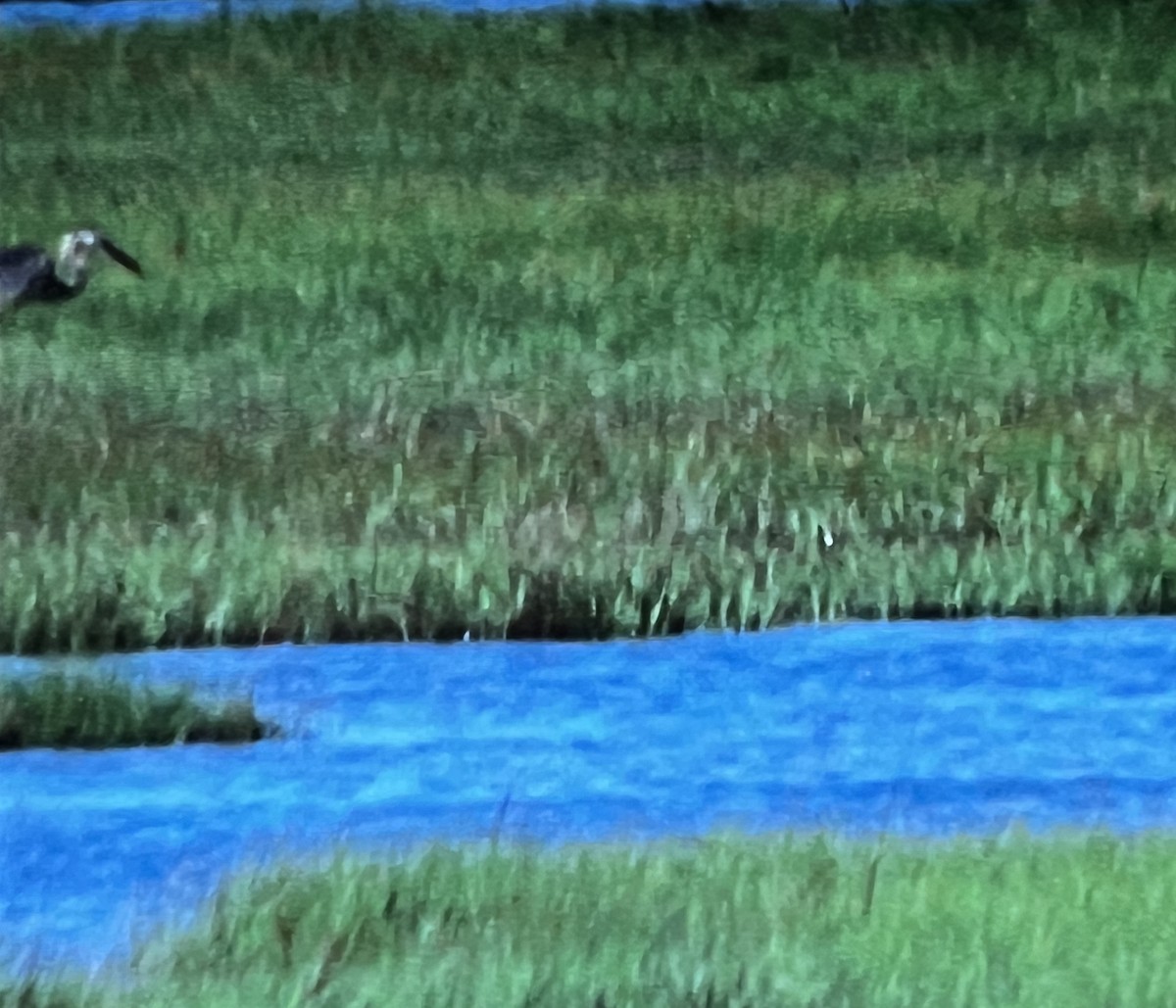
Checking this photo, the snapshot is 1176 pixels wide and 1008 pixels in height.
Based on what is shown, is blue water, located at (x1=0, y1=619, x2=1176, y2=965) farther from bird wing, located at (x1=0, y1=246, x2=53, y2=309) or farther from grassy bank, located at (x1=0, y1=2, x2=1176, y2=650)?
bird wing, located at (x1=0, y1=246, x2=53, y2=309)

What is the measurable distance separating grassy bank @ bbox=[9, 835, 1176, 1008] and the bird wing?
1.27 ft

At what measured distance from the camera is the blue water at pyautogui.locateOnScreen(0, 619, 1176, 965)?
0.82 m

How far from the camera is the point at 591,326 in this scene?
35.5 inches

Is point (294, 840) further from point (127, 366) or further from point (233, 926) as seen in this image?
point (127, 366)

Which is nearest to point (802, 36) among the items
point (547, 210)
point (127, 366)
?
point (547, 210)

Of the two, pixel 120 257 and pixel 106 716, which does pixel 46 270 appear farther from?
pixel 106 716

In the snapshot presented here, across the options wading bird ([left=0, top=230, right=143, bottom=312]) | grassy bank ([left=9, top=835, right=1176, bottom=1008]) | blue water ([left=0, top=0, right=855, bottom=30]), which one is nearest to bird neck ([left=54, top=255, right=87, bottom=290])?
wading bird ([left=0, top=230, right=143, bottom=312])

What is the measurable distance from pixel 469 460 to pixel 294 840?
249mm

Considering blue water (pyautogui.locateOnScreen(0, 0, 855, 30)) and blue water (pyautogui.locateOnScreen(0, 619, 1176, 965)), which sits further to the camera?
blue water (pyautogui.locateOnScreen(0, 0, 855, 30))

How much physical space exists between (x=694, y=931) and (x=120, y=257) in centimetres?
54

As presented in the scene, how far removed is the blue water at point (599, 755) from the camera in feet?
2.70

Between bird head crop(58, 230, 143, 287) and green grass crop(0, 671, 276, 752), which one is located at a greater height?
bird head crop(58, 230, 143, 287)

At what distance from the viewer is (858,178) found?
919mm

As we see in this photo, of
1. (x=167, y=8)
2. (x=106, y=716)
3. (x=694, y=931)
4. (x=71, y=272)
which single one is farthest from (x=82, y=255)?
(x=694, y=931)
